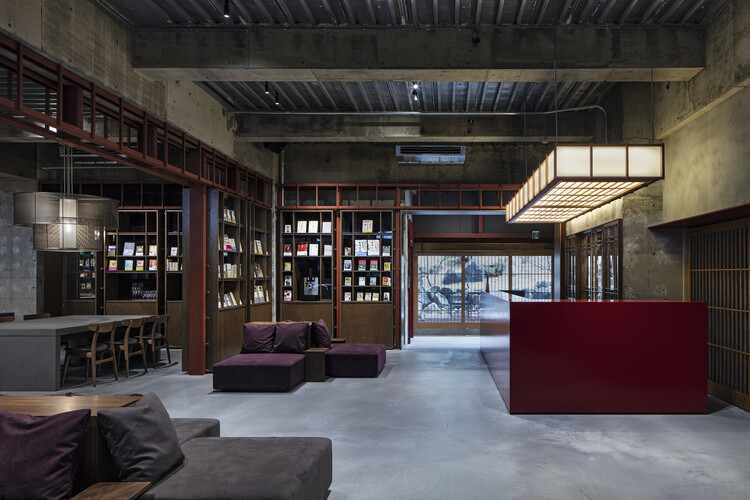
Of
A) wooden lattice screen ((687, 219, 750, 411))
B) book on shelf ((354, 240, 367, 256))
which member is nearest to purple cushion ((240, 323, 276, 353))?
book on shelf ((354, 240, 367, 256))

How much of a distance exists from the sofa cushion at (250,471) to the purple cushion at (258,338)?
4394 millimetres

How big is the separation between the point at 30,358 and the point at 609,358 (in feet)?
24.6

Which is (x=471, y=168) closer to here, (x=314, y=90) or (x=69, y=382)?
(x=314, y=90)

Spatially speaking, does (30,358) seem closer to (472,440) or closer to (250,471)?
(250,471)

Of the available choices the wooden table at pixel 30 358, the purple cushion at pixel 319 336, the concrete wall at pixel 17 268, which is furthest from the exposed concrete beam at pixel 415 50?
the concrete wall at pixel 17 268

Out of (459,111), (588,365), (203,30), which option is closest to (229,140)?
(203,30)

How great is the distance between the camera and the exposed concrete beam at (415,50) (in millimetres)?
6379

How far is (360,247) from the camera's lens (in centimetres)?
1208

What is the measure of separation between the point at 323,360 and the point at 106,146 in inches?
162

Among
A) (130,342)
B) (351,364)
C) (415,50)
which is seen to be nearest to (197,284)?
(130,342)

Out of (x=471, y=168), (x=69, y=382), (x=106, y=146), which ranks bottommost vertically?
(x=69, y=382)

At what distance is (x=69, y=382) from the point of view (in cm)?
803

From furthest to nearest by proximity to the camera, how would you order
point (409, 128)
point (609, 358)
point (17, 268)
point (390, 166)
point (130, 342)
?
1. point (390, 166)
2. point (17, 268)
3. point (409, 128)
4. point (130, 342)
5. point (609, 358)

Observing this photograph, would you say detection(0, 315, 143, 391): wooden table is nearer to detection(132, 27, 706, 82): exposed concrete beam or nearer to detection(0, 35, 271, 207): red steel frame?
detection(0, 35, 271, 207): red steel frame
